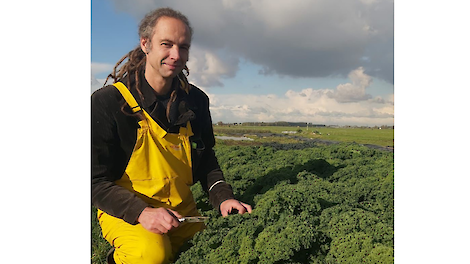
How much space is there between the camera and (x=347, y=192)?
10.9 ft

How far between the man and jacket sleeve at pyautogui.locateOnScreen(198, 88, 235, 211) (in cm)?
6

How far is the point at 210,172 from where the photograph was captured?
101 inches

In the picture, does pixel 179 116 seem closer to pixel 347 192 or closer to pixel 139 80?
pixel 139 80

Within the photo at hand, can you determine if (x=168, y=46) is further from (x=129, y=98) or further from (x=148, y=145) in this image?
(x=148, y=145)

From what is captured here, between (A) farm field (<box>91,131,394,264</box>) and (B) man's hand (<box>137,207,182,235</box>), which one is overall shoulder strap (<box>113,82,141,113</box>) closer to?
(B) man's hand (<box>137,207,182,235</box>)

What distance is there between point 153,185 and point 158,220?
311mm

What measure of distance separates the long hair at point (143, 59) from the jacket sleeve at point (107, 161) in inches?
4.7

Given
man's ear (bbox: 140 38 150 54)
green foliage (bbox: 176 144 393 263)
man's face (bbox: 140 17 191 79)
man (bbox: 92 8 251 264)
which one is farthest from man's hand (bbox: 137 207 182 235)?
man's ear (bbox: 140 38 150 54)

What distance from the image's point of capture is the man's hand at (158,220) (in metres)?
1.98

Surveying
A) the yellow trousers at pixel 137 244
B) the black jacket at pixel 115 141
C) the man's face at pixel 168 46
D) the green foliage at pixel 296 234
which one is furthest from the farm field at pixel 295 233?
the man's face at pixel 168 46

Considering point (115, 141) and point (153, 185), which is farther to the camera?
point (153, 185)

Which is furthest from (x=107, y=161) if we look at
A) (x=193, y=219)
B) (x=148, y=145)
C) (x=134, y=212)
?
(x=193, y=219)

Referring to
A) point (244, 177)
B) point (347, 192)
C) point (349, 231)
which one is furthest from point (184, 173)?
point (347, 192)
